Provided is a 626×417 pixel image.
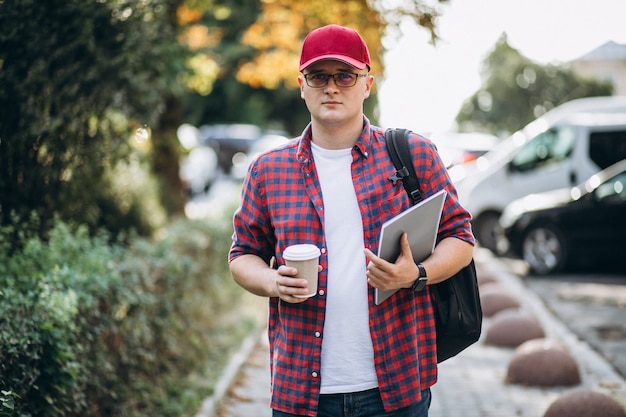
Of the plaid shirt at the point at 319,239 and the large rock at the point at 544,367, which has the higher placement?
the plaid shirt at the point at 319,239

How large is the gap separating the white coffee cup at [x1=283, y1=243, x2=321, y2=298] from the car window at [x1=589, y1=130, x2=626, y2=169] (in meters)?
11.3

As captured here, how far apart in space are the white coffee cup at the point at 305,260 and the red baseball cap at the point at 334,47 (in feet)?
2.18

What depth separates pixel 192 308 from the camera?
7.29 m

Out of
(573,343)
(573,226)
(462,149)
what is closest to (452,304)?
(573,343)

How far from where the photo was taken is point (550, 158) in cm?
1320

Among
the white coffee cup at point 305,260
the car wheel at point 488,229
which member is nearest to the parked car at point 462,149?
the car wheel at point 488,229

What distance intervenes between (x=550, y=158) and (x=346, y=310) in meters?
11.3

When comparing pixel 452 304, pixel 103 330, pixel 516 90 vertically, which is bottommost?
pixel 103 330

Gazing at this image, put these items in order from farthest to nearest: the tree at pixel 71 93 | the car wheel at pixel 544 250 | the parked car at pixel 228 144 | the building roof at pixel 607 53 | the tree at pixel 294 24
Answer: the building roof at pixel 607 53, the parked car at pixel 228 144, the car wheel at pixel 544 250, the tree at pixel 294 24, the tree at pixel 71 93

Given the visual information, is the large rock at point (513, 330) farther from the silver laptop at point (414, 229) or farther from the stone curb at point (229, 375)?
the silver laptop at point (414, 229)

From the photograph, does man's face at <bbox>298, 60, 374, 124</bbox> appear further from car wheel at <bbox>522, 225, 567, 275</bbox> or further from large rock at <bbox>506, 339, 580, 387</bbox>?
car wheel at <bbox>522, 225, 567, 275</bbox>

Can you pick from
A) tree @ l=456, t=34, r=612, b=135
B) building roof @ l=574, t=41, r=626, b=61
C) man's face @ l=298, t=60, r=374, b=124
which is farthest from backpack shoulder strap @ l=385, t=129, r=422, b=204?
tree @ l=456, t=34, r=612, b=135

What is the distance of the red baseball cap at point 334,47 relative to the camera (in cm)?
268

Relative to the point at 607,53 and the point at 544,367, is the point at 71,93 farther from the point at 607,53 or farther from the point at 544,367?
the point at 607,53
